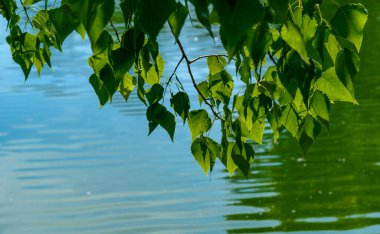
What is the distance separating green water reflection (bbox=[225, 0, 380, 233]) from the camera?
648cm

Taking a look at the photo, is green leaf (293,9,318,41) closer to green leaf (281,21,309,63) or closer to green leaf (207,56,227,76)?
green leaf (281,21,309,63)

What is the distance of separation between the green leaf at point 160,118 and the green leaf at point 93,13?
2.17ft

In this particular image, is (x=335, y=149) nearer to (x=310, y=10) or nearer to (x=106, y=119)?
(x=106, y=119)

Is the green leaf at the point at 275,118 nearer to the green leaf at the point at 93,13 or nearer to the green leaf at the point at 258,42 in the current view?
the green leaf at the point at 258,42

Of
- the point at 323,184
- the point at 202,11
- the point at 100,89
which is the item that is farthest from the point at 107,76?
the point at 323,184

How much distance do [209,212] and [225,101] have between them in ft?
15.3

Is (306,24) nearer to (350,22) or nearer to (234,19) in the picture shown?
(350,22)

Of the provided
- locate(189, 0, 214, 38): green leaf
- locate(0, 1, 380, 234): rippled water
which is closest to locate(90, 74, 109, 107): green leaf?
locate(189, 0, 214, 38): green leaf

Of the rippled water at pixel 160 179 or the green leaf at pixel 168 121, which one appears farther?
the rippled water at pixel 160 179

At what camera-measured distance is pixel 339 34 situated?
61.2 inches

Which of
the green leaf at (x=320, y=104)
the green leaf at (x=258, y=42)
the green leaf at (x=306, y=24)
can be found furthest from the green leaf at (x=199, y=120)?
the green leaf at (x=258, y=42)

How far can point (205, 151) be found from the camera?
2059 millimetres

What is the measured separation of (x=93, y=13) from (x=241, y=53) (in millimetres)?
615

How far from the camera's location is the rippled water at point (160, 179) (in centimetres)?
661
